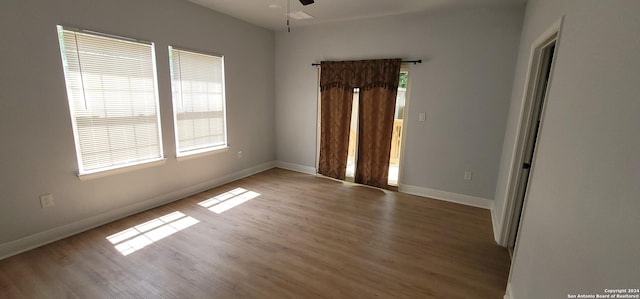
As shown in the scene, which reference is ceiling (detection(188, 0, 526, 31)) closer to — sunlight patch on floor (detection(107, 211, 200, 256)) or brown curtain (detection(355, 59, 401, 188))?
brown curtain (detection(355, 59, 401, 188))

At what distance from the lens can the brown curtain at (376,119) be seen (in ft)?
12.6

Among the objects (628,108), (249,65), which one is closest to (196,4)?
(249,65)

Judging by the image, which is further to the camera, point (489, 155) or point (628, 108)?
point (489, 155)

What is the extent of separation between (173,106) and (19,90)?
52.8 inches

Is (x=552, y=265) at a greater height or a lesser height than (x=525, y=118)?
lesser

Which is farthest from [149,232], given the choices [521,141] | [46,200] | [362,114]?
[521,141]

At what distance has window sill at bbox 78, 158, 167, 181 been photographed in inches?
104

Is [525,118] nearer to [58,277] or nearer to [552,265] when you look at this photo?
[552,265]

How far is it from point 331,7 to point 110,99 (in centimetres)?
284

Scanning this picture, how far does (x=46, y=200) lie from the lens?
7.97 ft

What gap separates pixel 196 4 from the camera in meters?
3.41

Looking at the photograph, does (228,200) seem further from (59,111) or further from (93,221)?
(59,111)

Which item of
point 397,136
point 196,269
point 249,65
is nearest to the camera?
point 196,269

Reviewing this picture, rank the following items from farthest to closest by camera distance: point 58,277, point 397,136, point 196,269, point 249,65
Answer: point 397,136
point 249,65
point 196,269
point 58,277
